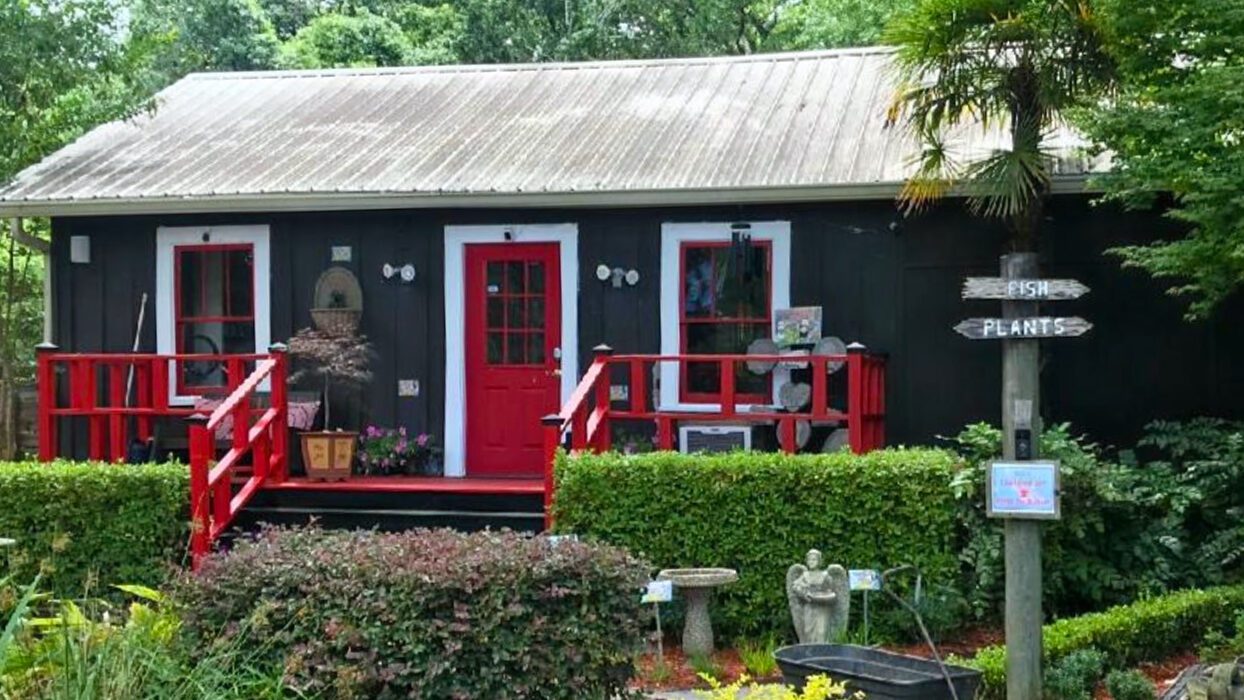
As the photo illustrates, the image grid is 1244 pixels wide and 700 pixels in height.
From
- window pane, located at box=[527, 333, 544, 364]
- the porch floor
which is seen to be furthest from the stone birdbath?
window pane, located at box=[527, 333, 544, 364]

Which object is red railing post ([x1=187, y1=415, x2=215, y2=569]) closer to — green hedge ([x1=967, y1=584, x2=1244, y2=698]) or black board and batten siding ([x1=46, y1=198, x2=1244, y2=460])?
black board and batten siding ([x1=46, y1=198, x2=1244, y2=460])

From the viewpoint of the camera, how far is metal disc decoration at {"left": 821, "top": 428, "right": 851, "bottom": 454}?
432 inches

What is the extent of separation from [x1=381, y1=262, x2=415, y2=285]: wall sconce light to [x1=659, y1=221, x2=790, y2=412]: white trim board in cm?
214

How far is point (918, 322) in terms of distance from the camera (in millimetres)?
11461

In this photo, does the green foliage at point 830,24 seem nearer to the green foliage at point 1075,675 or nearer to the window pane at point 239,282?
the window pane at point 239,282

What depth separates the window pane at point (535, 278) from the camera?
12391 millimetres

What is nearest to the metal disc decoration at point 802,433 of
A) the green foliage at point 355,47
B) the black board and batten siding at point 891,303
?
the black board and batten siding at point 891,303

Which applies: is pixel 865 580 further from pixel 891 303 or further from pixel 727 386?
pixel 891 303

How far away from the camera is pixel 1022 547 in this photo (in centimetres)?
709

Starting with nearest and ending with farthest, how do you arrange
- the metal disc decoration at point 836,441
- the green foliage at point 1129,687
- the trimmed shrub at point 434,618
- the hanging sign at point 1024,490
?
the trimmed shrub at point 434,618 → the hanging sign at point 1024,490 → the green foliage at point 1129,687 → the metal disc decoration at point 836,441

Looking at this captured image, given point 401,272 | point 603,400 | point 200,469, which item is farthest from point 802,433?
point 200,469

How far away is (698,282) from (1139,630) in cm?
481

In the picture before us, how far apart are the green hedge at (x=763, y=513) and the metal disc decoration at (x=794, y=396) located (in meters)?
1.95

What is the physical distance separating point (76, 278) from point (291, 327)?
201cm
